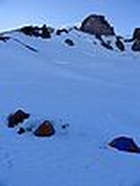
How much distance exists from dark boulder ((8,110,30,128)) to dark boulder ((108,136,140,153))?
203 cm

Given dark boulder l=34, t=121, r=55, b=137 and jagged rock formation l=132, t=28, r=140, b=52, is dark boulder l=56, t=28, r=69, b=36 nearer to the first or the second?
jagged rock formation l=132, t=28, r=140, b=52

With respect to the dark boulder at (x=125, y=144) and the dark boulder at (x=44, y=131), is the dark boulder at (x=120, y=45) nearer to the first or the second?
the dark boulder at (x=44, y=131)

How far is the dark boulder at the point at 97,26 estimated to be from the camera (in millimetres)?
26906

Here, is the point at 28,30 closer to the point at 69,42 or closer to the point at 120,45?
the point at 69,42

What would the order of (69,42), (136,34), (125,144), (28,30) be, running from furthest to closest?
(136,34)
(28,30)
(69,42)
(125,144)

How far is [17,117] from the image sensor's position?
1105 cm

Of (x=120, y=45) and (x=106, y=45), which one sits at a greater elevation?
(x=120, y=45)

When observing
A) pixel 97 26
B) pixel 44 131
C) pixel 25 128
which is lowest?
pixel 44 131

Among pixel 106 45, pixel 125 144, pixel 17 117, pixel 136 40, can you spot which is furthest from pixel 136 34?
pixel 125 144

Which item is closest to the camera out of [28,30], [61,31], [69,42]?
[69,42]

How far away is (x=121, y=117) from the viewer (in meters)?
11.9

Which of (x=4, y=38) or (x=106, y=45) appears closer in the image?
(x=4, y=38)

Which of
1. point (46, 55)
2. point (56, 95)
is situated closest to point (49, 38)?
point (46, 55)

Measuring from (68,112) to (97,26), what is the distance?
16214mm
